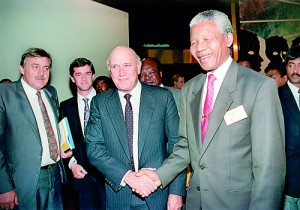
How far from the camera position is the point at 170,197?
2.10m

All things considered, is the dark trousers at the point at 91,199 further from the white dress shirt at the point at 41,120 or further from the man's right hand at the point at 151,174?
the man's right hand at the point at 151,174

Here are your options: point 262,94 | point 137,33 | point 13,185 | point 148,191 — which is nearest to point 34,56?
point 13,185

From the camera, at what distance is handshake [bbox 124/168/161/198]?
196 cm

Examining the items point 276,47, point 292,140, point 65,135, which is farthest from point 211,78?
point 276,47

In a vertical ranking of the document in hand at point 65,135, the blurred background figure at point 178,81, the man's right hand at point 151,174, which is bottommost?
the man's right hand at point 151,174

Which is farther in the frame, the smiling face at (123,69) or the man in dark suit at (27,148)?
the man in dark suit at (27,148)

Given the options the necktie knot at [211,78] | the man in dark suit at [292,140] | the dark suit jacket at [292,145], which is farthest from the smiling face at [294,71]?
the necktie knot at [211,78]

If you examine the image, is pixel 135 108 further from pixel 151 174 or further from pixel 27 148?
pixel 27 148

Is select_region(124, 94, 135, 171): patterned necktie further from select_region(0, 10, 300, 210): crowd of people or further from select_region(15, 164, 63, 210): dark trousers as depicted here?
select_region(15, 164, 63, 210): dark trousers

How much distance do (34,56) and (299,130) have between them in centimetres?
269

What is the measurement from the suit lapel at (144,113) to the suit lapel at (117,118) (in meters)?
0.11

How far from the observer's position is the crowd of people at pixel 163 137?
1600mm

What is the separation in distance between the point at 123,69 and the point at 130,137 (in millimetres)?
541

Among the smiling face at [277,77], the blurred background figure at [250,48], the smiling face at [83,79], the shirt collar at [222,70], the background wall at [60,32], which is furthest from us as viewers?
the blurred background figure at [250,48]
